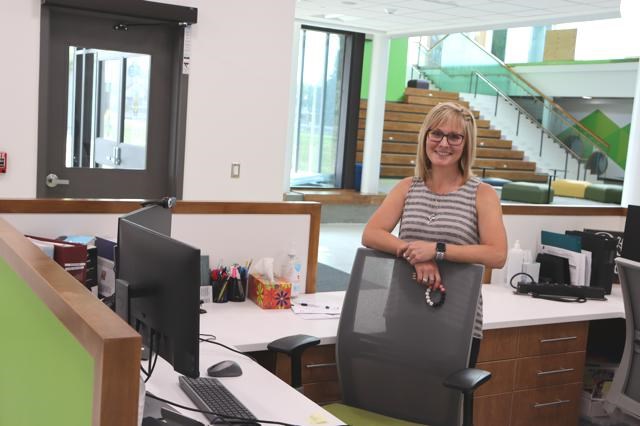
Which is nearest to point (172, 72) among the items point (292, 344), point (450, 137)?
point (450, 137)

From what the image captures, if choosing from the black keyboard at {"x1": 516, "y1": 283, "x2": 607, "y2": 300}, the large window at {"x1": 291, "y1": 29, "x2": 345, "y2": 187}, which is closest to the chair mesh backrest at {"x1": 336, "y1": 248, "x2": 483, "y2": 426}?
the black keyboard at {"x1": 516, "y1": 283, "x2": 607, "y2": 300}

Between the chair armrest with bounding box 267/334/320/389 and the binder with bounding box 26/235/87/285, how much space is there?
0.73 metres

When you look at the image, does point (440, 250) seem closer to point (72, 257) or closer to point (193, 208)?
point (193, 208)

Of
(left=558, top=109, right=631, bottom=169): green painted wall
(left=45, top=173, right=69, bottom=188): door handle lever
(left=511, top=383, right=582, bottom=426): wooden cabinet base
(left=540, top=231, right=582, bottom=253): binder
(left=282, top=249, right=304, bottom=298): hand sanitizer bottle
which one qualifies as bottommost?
(left=511, top=383, right=582, bottom=426): wooden cabinet base

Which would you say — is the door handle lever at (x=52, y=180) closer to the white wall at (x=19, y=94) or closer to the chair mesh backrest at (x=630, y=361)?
the white wall at (x=19, y=94)

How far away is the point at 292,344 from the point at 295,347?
25mm

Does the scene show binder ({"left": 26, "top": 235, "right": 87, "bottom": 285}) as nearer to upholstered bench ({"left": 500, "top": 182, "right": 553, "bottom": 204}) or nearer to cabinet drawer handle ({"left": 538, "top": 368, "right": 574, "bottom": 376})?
cabinet drawer handle ({"left": 538, "top": 368, "right": 574, "bottom": 376})

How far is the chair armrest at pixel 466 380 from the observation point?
239cm

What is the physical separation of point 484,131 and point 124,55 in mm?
10621

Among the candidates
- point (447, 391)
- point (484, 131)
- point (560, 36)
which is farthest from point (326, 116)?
point (447, 391)

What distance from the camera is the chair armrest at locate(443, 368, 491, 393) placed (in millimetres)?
2389

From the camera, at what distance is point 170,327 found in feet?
6.14

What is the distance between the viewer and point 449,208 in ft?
9.37

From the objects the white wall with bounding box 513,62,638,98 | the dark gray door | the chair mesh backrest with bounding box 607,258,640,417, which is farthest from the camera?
the white wall with bounding box 513,62,638,98
